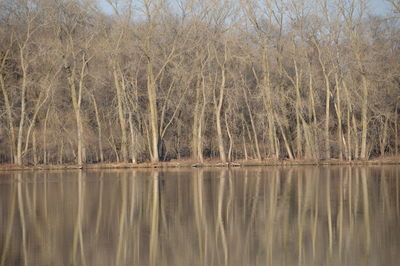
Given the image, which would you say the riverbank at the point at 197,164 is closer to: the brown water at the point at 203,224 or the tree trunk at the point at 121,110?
the tree trunk at the point at 121,110

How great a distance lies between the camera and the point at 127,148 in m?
42.0

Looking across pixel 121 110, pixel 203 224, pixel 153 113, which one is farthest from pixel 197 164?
pixel 203 224

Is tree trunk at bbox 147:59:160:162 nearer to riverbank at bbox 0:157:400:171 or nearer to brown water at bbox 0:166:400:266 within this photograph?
riverbank at bbox 0:157:400:171

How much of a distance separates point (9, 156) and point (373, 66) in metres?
28.1

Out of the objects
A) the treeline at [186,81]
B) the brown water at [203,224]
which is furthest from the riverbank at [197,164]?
the brown water at [203,224]

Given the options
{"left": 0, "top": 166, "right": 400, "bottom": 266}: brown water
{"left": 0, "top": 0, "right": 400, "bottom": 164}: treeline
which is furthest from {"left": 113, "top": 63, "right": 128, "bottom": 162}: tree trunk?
{"left": 0, "top": 166, "right": 400, "bottom": 266}: brown water

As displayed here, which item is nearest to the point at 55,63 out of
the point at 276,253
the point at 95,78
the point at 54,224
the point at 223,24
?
the point at 95,78

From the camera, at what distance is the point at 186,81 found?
139 feet

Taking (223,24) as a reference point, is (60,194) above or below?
below

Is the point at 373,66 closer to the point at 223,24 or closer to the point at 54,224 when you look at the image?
the point at 223,24

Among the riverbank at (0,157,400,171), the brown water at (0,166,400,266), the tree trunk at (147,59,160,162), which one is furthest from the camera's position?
the tree trunk at (147,59,160,162)

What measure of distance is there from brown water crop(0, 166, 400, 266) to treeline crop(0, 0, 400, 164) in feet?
53.6

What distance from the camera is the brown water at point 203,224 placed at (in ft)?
37.1

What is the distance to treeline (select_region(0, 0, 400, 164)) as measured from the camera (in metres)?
40.3
